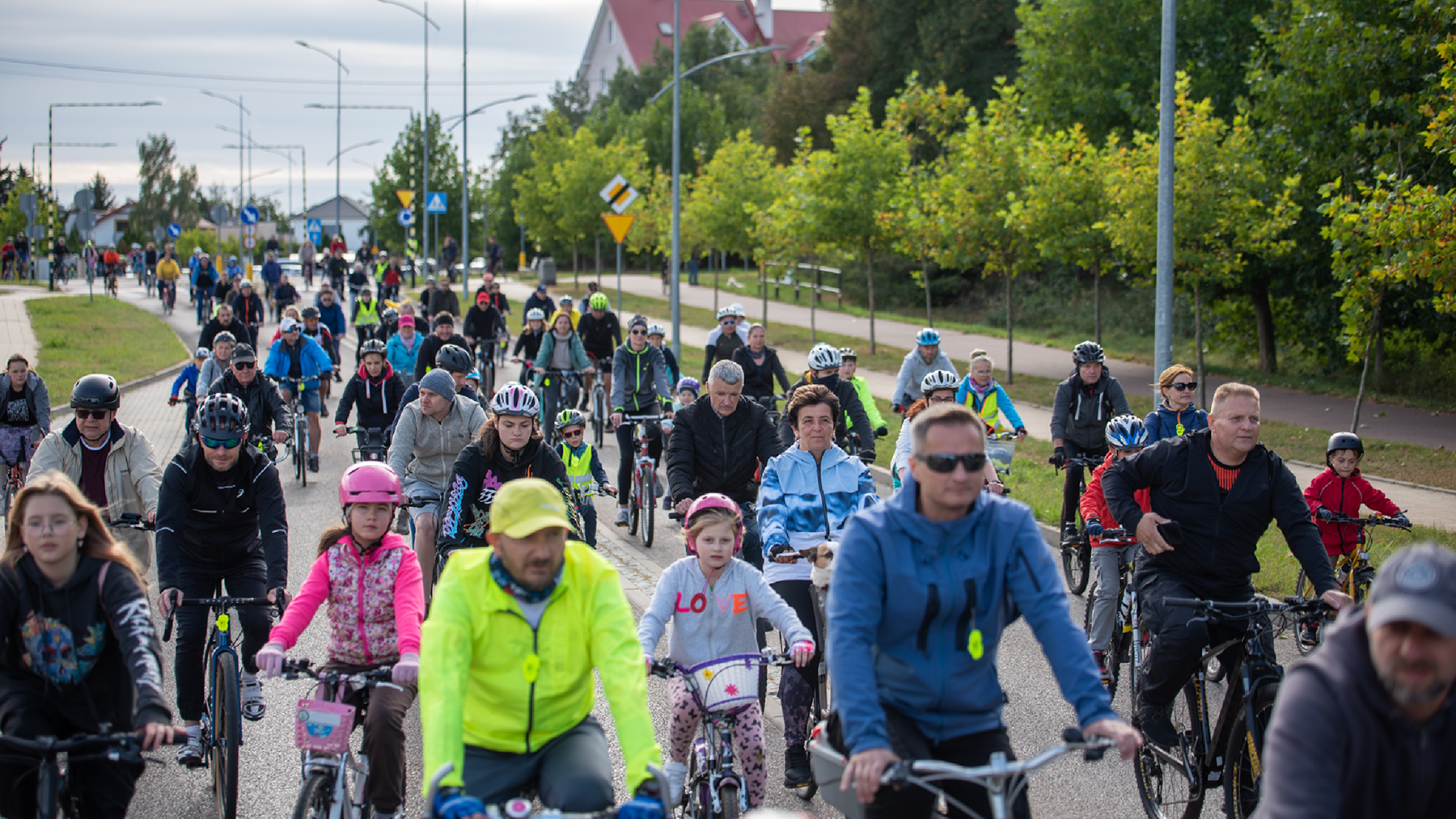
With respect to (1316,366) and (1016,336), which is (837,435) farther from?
(1016,336)

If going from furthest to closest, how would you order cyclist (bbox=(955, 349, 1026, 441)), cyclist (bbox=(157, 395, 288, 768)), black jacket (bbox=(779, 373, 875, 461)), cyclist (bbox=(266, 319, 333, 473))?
cyclist (bbox=(266, 319, 333, 473))
cyclist (bbox=(955, 349, 1026, 441))
black jacket (bbox=(779, 373, 875, 461))
cyclist (bbox=(157, 395, 288, 768))

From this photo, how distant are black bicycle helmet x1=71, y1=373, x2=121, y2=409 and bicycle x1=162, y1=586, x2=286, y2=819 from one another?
57.3 inches

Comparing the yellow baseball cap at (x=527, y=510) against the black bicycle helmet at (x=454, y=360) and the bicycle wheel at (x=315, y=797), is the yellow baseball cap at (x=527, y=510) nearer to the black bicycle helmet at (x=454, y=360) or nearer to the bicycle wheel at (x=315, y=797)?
the bicycle wheel at (x=315, y=797)

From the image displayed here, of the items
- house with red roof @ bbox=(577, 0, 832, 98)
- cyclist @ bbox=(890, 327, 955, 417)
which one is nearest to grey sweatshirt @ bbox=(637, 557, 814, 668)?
cyclist @ bbox=(890, 327, 955, 417)

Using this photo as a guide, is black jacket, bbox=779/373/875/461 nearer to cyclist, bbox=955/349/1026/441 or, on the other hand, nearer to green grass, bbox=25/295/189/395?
cyclist, bbox=955/349/1026/441

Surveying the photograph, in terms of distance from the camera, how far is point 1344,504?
820 centimetres

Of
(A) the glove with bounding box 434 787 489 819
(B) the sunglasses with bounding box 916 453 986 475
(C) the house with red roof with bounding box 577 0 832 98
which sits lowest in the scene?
(A) the glove with bounding box 434 787 489 819

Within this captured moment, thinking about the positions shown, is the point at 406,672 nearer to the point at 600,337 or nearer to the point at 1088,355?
the point at 1088,355

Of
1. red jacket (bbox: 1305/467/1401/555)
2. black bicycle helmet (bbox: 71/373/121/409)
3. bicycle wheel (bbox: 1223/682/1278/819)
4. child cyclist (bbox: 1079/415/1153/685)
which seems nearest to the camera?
bicycle wheel (bbox: 1223/682/1278/819)

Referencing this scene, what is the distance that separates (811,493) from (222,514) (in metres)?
2.83

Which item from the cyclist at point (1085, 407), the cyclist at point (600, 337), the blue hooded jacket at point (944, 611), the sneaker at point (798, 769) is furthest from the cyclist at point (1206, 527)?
the cyclist at point (600, 337)

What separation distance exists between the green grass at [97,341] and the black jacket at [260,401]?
11.1 metres

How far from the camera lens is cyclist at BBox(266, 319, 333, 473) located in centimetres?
1504

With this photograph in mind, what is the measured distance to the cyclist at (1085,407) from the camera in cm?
1012
